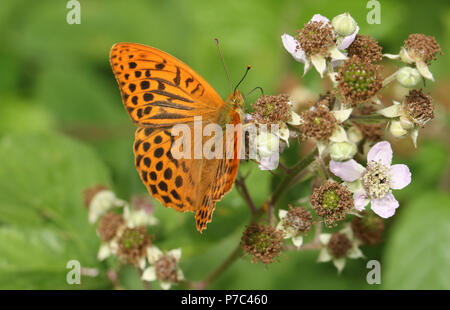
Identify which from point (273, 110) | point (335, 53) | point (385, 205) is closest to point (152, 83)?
point (273, 110)

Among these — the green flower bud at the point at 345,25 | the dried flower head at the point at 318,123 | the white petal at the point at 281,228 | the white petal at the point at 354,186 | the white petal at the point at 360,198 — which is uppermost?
the green flower bud at the point at 345,25

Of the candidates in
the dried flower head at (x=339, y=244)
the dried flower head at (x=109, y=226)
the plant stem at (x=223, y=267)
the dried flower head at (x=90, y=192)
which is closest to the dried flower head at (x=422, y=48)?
the dried flower head at (x=339, y=244)

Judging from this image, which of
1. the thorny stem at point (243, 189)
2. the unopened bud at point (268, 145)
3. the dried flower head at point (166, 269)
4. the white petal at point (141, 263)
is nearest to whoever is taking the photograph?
the unopened bud at point (268, 145)

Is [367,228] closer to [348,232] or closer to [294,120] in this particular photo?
[348,232]

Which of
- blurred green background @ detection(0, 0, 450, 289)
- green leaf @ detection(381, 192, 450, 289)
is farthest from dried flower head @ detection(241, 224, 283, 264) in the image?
green leaf @ detection(381, 192, 450, 289)

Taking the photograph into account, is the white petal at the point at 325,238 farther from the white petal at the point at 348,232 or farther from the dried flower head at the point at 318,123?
the dried flower head at the point at 318,123

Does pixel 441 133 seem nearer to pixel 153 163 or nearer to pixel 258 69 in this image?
pixel 258 69
